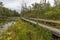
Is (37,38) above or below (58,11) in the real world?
below

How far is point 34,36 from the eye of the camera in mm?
9039

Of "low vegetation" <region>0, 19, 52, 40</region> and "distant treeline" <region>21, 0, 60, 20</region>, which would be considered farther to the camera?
"distant treeline" <region>21, 0, 60, 20</region>

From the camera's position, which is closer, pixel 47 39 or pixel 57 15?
pixel 47 39

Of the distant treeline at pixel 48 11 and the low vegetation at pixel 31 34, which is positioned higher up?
the distant treeline at pixel 48 11

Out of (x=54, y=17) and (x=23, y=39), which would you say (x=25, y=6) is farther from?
(x=23, y=39)

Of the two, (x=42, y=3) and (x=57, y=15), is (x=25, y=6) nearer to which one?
(x=42, y=3)

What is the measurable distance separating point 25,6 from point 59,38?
70129 mm

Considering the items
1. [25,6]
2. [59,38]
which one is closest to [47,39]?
[59,38]

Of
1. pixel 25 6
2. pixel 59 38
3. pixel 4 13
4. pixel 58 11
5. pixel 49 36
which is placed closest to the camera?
pixel 59 38

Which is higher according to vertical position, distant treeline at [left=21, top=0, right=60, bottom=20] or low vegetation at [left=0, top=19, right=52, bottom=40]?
distant treeline at [left=21, top=0, right=60, bottom=20]

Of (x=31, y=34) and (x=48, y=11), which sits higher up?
(x=48, y=11)

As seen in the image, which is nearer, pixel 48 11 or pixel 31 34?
pixel 31 34

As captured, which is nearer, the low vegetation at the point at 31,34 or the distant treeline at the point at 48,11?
the low vegetation at the point at 31,34

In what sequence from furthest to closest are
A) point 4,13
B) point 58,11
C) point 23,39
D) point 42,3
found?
1. point 4,13
2. point 42,3
3. point 58,11
4. point 23,39
